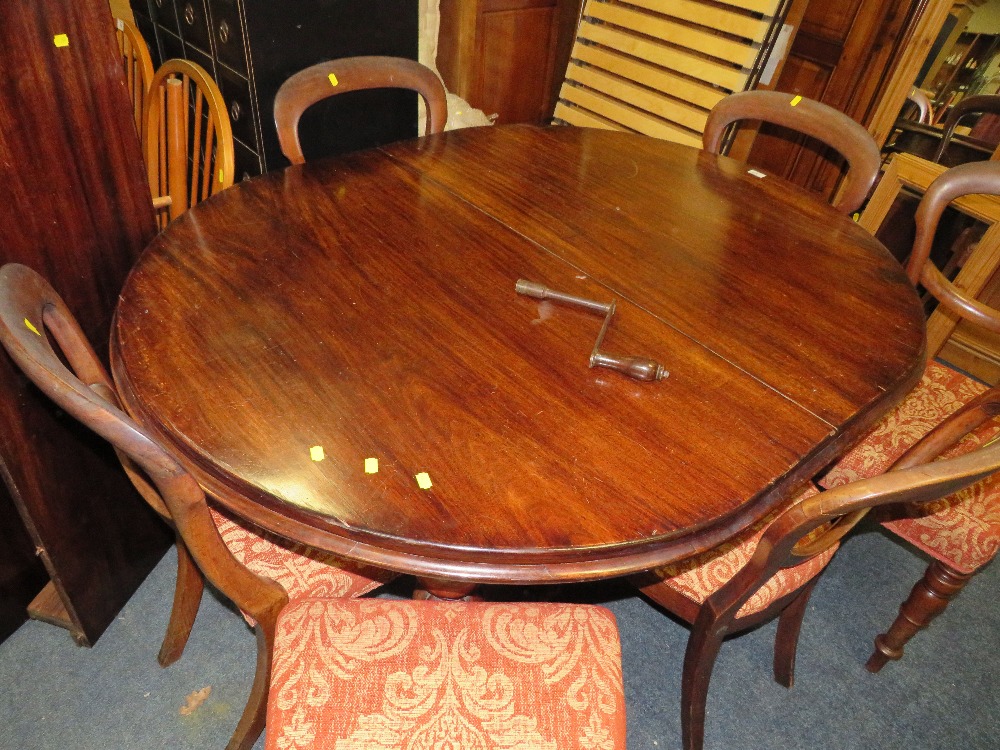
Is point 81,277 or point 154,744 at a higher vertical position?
point 81,277

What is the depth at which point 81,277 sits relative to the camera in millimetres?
1237

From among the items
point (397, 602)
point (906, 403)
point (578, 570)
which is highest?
point (578, 570)

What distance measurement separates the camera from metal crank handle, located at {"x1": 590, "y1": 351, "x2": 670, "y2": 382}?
0.97m

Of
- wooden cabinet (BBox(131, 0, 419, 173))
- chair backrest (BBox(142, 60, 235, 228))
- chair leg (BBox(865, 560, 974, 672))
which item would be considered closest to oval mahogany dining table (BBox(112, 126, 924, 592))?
chair backrest (BBox(142, 60, 235, 228))

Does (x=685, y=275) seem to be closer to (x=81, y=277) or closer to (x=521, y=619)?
(x=521, y=619)

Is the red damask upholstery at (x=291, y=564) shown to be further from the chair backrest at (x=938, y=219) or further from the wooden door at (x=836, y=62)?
the wooden door at (x=836, y=62)

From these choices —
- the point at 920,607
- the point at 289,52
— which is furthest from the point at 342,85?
the point at 920,607

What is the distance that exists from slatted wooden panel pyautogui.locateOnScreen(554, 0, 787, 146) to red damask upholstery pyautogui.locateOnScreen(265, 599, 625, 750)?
2093 millimetres

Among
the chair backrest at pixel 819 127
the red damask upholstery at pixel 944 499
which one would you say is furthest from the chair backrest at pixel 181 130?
the red damask upholstery at pixel 944 499

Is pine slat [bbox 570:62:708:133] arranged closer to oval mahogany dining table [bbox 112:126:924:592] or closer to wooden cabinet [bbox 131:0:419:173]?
wooden cabinet [bbox 131:0:419:173]

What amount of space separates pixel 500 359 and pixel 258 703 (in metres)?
0.77

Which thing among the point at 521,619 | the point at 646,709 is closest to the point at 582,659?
the point at 521,619

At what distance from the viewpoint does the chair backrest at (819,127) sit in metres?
1.54

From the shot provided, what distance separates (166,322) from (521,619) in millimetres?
692
